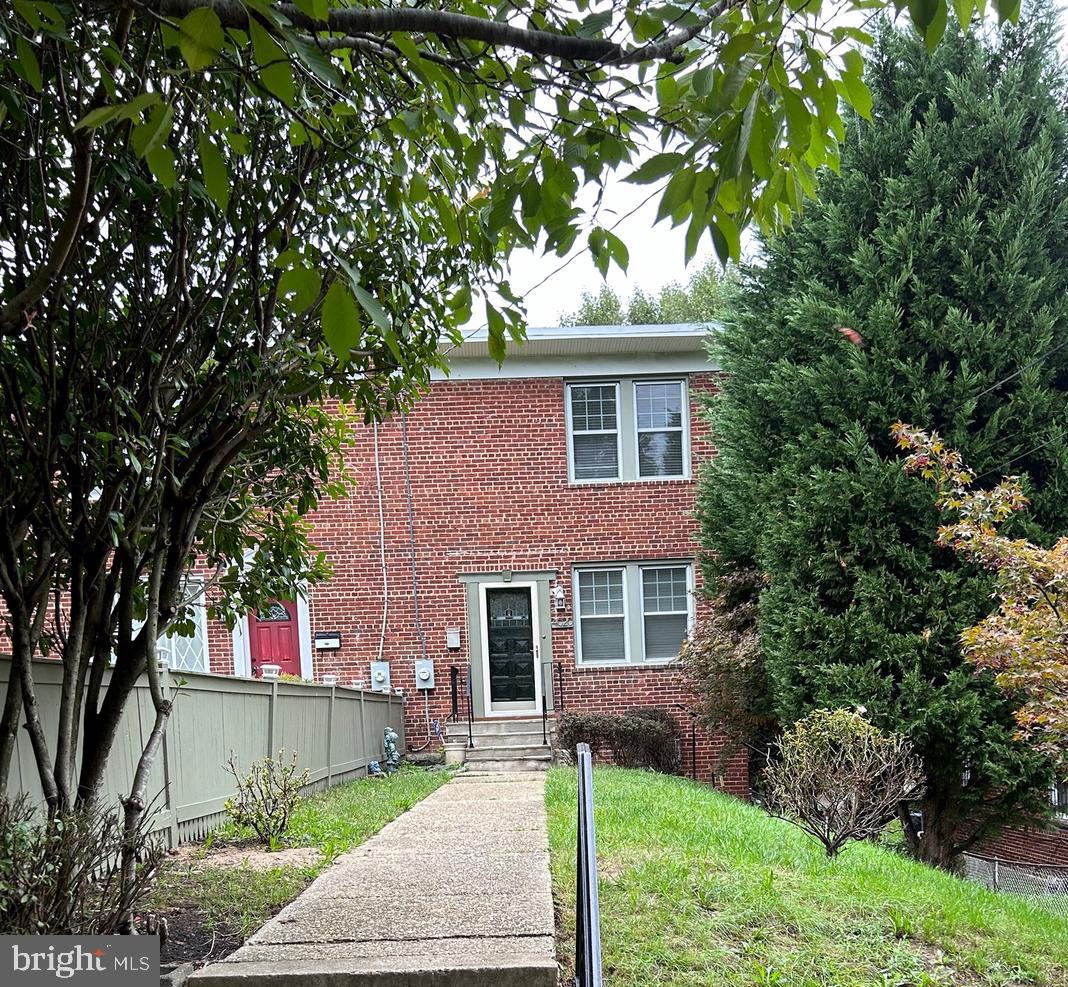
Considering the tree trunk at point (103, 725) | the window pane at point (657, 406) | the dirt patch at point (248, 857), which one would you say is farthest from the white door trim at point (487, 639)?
the tree trunk at point (103, 725)

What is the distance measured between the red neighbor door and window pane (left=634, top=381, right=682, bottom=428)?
20.7ft

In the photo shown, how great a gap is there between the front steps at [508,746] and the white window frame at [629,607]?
1.42 m

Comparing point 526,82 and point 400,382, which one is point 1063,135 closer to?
point 400,382

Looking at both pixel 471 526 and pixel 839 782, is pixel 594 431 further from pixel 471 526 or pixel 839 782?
pixel 839 782

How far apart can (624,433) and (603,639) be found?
3284mm

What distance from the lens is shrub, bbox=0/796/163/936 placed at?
138 inches

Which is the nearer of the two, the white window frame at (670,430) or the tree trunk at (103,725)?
the tree trunk at (103,725)

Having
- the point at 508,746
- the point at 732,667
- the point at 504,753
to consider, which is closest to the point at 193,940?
the point at 732,667

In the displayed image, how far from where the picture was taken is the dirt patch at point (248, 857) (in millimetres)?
6586

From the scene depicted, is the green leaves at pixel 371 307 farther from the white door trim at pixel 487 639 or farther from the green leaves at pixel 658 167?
the white door trim at pixel 487 639

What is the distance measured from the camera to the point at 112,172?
156 inches

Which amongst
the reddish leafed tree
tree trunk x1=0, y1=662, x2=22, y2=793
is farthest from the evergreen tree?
tree trunk x1=0, y1=662, x2=22, y2=793

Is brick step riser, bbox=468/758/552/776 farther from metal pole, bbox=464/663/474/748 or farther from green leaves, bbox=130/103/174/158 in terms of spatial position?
green leaves, bbox=130/103/174/158

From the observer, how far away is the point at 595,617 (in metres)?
16.0
